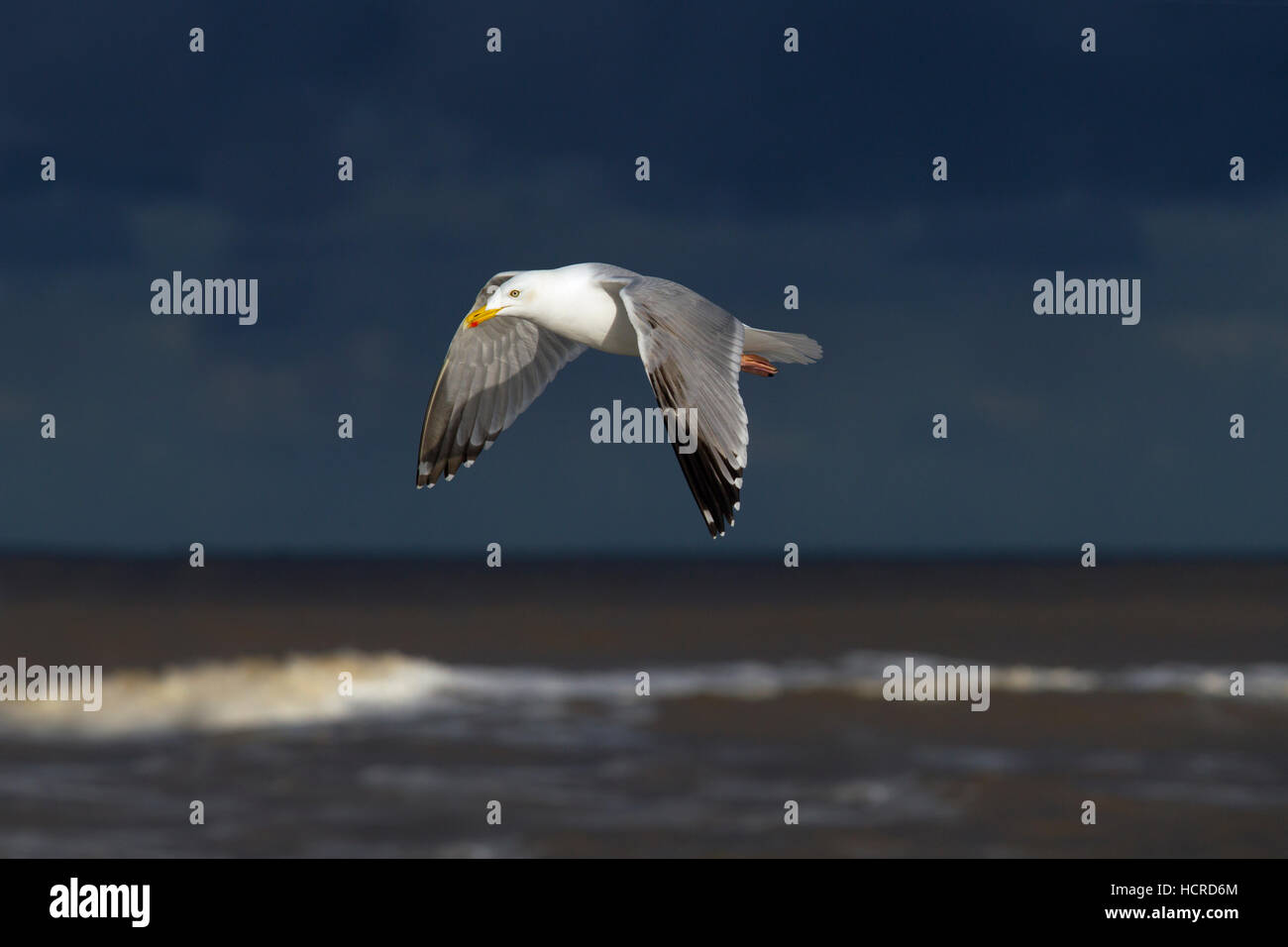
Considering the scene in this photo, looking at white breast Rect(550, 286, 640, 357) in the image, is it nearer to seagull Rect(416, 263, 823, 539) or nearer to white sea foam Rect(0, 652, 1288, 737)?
seagull Rect(416, 263, 823, 539)

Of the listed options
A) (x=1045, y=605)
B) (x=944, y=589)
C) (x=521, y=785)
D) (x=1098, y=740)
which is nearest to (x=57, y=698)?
(x=521, y=785)

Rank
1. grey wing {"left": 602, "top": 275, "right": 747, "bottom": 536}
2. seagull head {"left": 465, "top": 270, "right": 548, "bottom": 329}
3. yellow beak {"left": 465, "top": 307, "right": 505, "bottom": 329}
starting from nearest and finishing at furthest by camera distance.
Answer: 1. grey wing {"left": 602, "top": 275, "right": 747, "bottom": 536}
2. seagull head {"left": 465, "top": 270, "right": 548, "bottom": 329}
3. yellow beak {"left": 465, "top": 307, "right": 505, "bottom": 329}

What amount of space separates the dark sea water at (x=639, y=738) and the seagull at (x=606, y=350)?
8.89 feet

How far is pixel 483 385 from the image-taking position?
20.9 ft

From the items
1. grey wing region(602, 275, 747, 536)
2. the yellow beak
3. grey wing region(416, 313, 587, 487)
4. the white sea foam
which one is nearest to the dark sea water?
the white sea foam

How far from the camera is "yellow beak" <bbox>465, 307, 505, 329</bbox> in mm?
5789

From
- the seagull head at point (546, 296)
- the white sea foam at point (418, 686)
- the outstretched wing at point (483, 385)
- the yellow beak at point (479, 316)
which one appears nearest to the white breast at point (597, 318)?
the seagull head at point (546, 296)

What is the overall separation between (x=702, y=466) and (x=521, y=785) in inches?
206

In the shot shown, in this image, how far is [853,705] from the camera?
13.0m

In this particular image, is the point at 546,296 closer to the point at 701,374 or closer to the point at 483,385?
the point at 483,385

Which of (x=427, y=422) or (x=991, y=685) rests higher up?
(x=427, y=422)

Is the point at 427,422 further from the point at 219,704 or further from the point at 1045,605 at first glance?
the point at 1045,605

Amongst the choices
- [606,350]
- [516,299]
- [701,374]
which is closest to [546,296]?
[516,299]

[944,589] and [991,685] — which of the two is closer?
[991,685]
